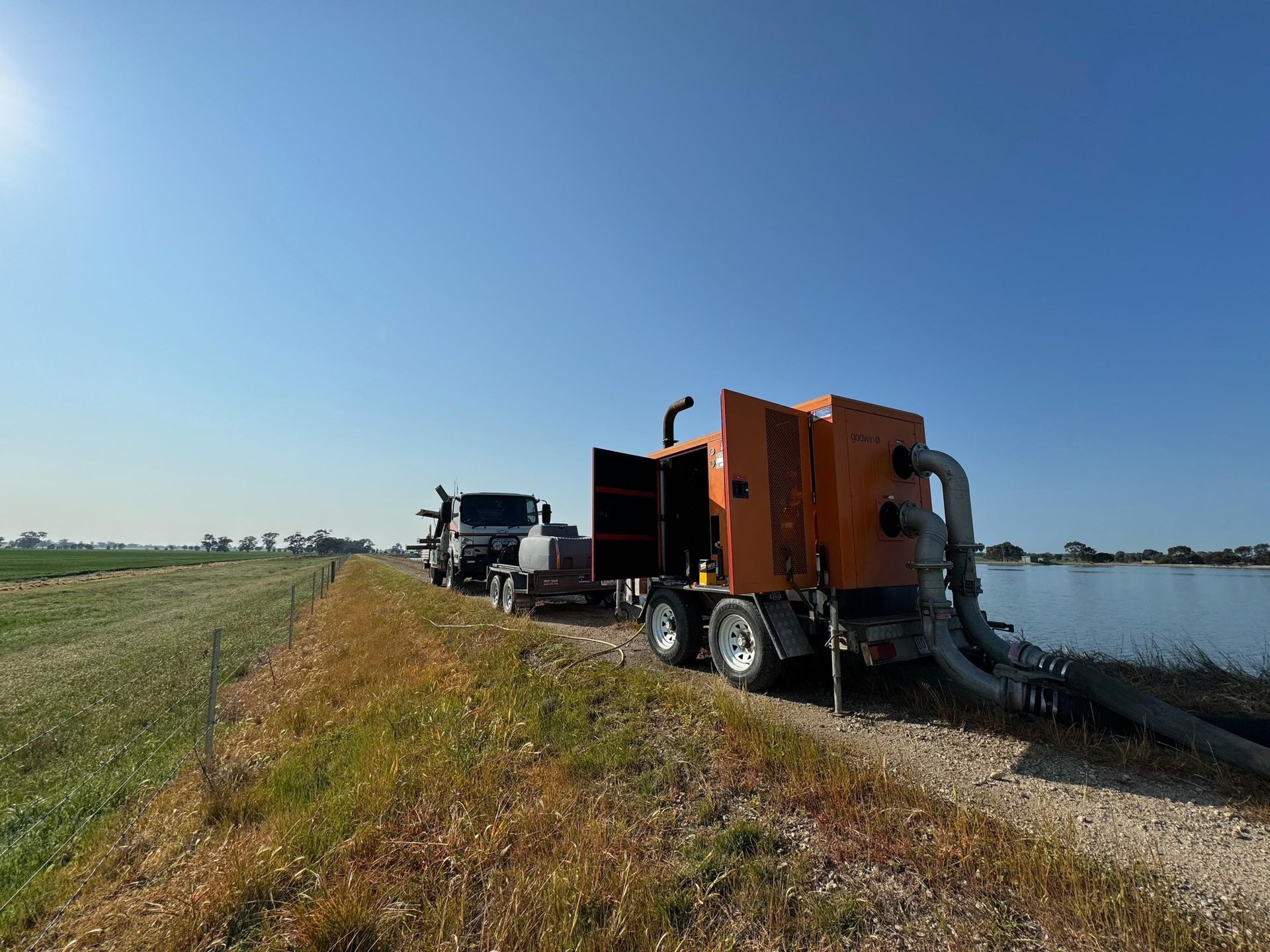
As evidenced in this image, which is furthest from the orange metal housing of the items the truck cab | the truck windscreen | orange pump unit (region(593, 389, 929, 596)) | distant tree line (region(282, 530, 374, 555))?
distant tree line (region(282, 530, 374, 555))

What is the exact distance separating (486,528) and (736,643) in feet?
37.5

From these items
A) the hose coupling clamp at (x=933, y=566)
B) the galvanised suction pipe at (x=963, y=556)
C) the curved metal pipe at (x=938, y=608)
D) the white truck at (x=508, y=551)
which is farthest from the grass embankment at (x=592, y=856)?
the white truck at (x=508, y=551)

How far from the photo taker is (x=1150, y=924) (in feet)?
7.07

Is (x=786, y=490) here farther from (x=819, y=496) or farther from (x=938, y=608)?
(x=938, y=608)

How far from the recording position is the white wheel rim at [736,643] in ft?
20.2

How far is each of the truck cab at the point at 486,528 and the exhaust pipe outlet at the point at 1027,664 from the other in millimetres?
11224

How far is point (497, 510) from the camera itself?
16.4 meters

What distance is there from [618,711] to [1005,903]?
3493mm

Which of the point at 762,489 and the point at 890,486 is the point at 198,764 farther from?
the point at 890,486

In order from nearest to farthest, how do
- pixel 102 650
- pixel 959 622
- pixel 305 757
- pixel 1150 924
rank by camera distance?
pixel 1150 924 < pixel 305 757 < pixel 959 622 < pixel 102 650

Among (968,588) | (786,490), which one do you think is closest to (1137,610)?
(968,588)

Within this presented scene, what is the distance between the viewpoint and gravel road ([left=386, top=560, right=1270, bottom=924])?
2.61 meters

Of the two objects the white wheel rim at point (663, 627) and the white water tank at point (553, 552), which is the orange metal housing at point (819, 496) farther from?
the white water tank at point (553, 552)

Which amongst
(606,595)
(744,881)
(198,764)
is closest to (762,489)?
(744,881)
